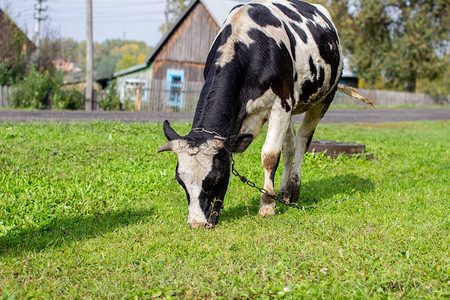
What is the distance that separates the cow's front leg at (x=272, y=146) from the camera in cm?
530

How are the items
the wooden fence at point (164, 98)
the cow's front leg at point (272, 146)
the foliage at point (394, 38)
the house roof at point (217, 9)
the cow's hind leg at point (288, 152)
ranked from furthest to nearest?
the foliage at point (394, 38)
the house roof at point (217, 9)
the wooden fence at point (164, 98)
the cow's hind leg at point (288, 152)
the cow's front leg at point (272, 146)

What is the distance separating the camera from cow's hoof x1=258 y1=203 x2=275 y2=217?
5488 millimetres

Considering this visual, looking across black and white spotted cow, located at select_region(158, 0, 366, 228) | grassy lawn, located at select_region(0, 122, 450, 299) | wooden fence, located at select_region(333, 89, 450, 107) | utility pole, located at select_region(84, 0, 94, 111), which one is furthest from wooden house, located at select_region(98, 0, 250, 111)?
black and white spotted cow, located at select_region(158, 0, 366, 228)

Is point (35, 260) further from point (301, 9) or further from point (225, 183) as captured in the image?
point (301, 9)

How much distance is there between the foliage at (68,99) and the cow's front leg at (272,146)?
17.3 metres

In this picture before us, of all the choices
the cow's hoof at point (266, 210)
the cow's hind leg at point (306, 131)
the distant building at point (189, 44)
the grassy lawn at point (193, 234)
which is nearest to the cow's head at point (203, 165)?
the grassy lawn at point (193, 234)

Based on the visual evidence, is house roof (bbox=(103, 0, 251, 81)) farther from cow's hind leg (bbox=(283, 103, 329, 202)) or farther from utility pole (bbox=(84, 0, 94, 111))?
cow's hind leg (bbox=(283, 103, 329, 202))

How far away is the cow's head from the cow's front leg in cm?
75

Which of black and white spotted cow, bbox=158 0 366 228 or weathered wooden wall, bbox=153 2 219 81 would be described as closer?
black and white spotted cow, bbox=158 0 366 228

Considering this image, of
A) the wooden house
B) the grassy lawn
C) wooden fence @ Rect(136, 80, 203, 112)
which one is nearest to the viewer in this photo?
the grassy lawn

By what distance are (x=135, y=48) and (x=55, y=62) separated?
157830mm

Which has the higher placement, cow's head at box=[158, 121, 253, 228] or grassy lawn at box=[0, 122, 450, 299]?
cow's head at box=[158, 121, 253, 228]

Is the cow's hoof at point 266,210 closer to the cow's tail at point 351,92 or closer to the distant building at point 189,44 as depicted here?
the cow's tail at point 351,92

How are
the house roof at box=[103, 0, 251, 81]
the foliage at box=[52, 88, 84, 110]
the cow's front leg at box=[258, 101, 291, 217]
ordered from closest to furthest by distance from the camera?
the cow's front leg at box=[258, 101, 291, 217]
the foliage at box=[52, 88, 84, 110]
the house roof at box=[103, 0, 251, 81]
